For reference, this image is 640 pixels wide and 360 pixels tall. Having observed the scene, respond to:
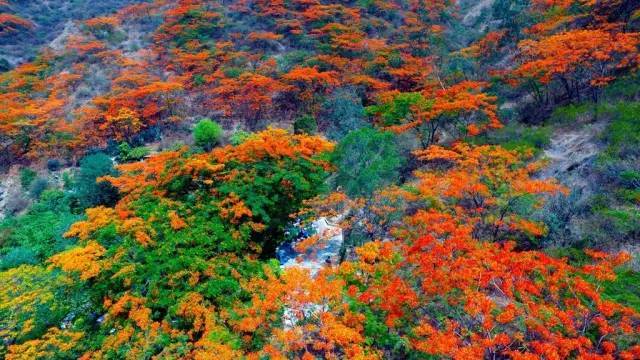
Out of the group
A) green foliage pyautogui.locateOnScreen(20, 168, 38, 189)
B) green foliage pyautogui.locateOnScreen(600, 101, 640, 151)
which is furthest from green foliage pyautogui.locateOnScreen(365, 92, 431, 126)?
green foliage pyautogui.locateOnScreen(20, 168, 38, 189)

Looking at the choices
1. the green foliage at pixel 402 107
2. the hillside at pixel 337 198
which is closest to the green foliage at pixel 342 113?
the hillside at pixel 337 198

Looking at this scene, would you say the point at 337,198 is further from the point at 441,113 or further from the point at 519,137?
the point at 519,137

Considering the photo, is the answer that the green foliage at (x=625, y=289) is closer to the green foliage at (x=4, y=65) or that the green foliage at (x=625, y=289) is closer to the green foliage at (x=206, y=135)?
the green foliage at (x=206, y=135)

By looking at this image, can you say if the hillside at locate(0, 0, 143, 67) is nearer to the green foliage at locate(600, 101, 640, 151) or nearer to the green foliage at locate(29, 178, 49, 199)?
the green foliage at locate(29, 178, 49, 199)

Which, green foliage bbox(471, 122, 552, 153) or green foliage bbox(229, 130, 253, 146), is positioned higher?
green foliage bbox(471, 122, 552, 153)

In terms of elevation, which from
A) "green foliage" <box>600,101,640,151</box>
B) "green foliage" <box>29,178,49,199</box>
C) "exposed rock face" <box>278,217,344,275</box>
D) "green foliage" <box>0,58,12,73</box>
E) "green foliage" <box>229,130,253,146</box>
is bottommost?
"green foliage" <box>29,178,49,199</box>

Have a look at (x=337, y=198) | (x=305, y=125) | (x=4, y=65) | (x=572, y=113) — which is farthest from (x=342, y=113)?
(x=4, y=65)

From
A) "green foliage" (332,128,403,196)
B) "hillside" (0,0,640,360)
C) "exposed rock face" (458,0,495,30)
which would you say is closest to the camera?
"hillside" (0,0,640,360)
